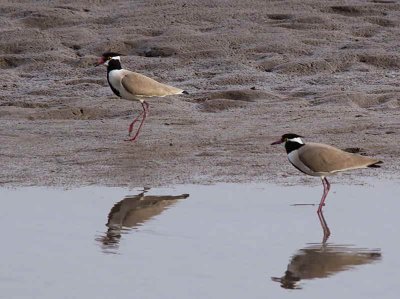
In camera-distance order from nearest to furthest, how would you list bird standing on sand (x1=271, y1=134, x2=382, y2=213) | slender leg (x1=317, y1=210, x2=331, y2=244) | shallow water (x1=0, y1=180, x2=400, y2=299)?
shallow water (x1=0, y1=180, x2=400, y2=299) < slender leg (x1=317, y1=210, x2=331, y2=244) < bird standing on sand (x1=271, y1=134, x2=382, y2=213)

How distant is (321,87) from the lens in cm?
1541

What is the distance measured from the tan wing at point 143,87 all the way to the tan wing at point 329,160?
12.7ft

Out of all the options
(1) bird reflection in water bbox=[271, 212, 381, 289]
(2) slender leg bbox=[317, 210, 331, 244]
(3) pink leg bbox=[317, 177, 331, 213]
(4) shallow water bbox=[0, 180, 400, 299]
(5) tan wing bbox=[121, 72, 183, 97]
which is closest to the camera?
(4) shallow water bbox=[0, 180, 400, 299]

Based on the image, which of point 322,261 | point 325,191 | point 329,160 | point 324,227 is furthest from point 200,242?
point 329,160

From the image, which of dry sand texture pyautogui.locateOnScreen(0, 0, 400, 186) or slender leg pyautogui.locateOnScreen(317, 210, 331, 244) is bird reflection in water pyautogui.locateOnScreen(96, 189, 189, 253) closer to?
dry sand texture pyautogui.locateOnScreen(0, 0, 400, 186)

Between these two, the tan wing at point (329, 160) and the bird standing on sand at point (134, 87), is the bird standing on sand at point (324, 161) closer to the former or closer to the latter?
the tan wing at point (329, 160)

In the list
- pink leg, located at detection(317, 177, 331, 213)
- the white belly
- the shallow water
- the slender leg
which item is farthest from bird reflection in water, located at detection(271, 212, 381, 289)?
the white belly

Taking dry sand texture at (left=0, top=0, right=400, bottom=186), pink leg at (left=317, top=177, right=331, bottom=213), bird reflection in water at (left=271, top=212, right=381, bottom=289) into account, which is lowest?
dry sand texture at (left=0, top=0, right=400, bottom=186)

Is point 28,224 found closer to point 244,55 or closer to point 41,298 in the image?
point 41,298

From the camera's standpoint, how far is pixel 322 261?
833 cm

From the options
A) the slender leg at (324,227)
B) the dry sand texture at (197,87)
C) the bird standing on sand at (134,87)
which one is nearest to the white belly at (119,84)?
the bird standing on sand at (134,87)

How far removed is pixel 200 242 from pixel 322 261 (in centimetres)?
92

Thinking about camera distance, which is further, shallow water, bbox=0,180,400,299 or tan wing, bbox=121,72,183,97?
tan wing, bbox=121,72,183,97

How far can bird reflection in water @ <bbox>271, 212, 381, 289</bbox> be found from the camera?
7960 mm
